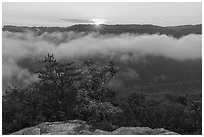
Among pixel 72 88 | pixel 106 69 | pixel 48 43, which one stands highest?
pixel 106 69

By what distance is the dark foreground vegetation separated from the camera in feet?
59.9

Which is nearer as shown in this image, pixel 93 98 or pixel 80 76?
pixel 93 98

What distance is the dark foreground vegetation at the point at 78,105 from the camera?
1825 centimetres

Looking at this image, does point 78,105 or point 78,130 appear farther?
point 78,105

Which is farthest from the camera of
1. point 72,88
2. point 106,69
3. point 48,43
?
point 48,43

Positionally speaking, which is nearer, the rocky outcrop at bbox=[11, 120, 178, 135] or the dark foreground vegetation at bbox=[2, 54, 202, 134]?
the rocky outcrop at bbox=[11, 120, 178, 135]

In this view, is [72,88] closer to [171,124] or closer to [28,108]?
[28,108]

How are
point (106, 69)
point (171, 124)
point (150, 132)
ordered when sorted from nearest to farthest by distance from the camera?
point (150, 132)
point (171, 124)
point (106, 69)

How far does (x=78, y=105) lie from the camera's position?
19.9 meters

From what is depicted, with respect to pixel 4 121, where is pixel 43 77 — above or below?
above

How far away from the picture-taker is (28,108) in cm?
2119

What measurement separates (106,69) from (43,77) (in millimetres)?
4683

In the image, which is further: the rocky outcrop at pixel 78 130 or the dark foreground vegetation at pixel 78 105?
the dark foreground vegetation at pixel 78 105

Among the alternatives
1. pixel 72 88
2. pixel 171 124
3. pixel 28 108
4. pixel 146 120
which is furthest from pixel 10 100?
pixel 171 124
